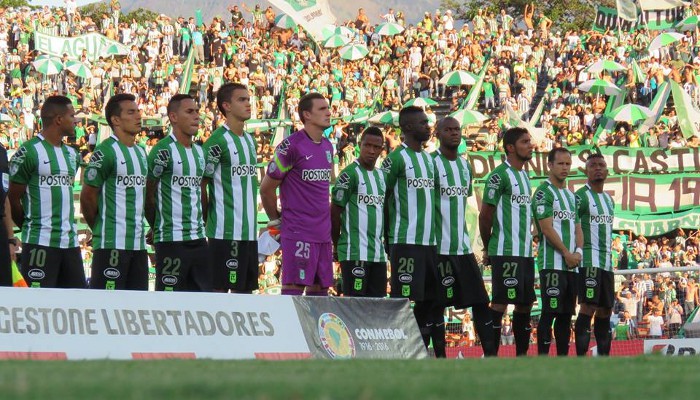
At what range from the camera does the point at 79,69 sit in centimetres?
3481

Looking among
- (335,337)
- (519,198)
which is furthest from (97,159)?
(519,198)

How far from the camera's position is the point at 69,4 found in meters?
39.8

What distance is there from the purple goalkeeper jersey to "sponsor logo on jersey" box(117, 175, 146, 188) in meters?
1.24

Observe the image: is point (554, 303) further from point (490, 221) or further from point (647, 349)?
point (647, 349)

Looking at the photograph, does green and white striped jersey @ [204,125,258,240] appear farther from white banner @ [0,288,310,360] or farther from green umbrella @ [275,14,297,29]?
green umbrella @ [275,14,297,29]

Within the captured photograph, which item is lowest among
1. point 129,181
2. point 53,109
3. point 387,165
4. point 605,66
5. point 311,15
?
point 129,181

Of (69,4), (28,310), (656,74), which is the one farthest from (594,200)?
(69,4)

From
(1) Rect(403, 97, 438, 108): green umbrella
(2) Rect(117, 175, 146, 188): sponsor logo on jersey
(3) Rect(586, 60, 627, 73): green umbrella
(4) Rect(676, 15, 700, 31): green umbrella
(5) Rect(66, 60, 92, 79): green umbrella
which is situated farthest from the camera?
(4) Rect(676, 15, 700, 31): green umbrella

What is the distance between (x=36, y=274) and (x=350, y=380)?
562 cm

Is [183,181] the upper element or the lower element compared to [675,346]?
upper

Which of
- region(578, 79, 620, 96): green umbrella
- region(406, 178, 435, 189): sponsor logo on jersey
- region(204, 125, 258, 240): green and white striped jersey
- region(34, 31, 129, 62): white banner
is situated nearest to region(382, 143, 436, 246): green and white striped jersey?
region(406, 178, 435, 189): sponsor logo on jersey

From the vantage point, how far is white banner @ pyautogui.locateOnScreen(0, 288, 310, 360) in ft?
30.4

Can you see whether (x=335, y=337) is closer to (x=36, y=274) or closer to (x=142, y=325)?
(x=142, y=325)

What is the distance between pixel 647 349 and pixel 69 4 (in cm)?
2745
